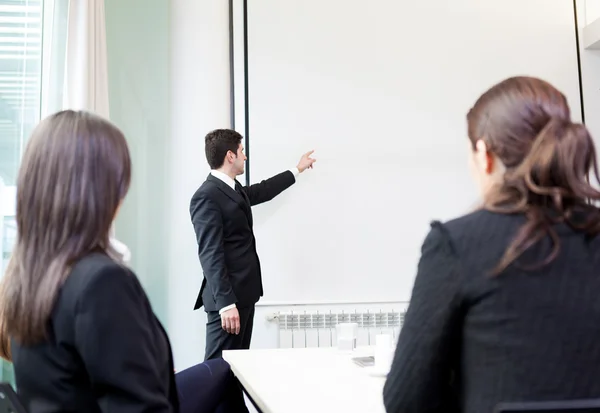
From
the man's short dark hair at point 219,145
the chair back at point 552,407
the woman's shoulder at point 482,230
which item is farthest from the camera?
the man's short dark hair at point 219,145

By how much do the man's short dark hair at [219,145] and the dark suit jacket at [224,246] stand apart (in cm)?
11

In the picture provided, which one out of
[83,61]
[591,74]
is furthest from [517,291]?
[591,74]

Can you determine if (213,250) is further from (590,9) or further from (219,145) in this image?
(590,9)

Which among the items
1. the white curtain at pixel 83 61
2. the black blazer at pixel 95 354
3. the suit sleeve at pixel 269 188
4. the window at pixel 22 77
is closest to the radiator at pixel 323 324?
the suit sleeve at pixel 269 188

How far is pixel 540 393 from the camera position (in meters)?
0.83

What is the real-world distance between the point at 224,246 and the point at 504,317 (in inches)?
85.7

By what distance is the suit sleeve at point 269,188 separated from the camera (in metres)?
3.32

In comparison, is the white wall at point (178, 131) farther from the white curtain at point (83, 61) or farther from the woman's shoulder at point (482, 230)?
the woman's shoulder at point (482, 230)

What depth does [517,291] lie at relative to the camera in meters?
0.83

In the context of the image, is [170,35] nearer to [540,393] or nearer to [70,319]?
[70,319]

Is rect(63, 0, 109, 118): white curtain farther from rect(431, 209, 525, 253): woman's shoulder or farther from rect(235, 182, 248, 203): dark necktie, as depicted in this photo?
rect(431, 209, 525, 253): woman's shoulder

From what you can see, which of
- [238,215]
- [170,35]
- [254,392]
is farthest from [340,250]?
[254,392]

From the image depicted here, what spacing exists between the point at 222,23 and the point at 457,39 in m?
1.56

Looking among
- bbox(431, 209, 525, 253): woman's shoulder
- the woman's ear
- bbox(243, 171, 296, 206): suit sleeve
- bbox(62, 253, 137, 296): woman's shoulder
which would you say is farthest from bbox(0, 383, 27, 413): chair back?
bbox(243, 171, 296, 206): suit sleeve
